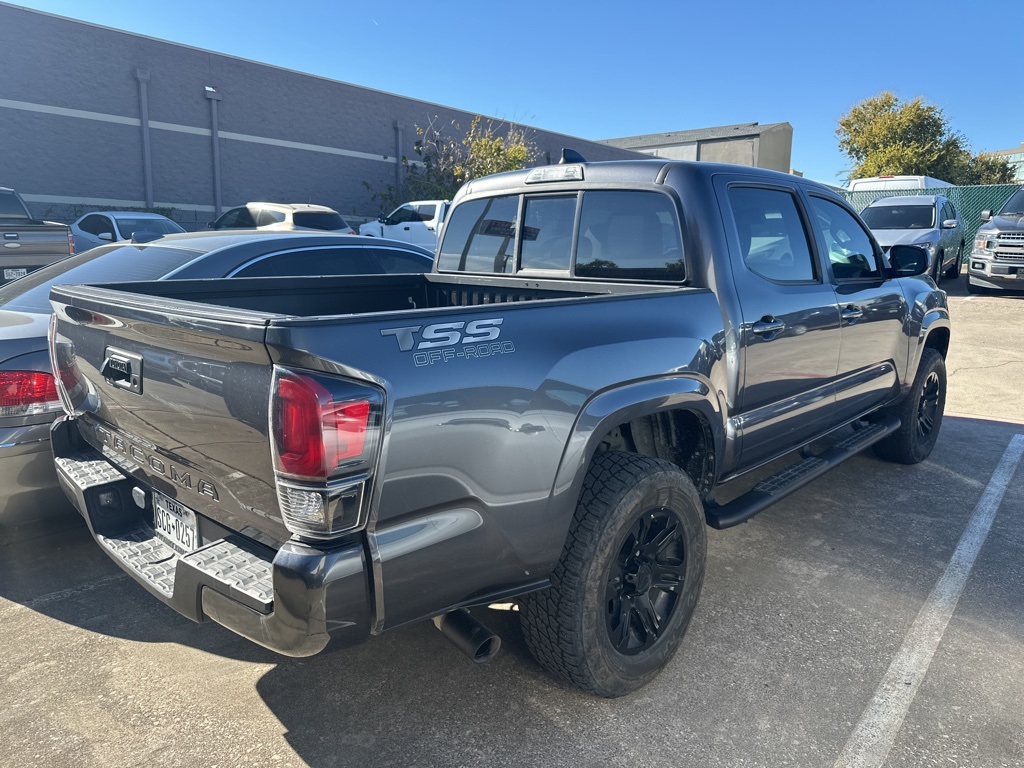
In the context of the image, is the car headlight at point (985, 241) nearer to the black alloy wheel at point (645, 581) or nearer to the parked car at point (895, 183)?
the parked car at point (895, 183)

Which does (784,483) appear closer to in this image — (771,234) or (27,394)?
(771,234)

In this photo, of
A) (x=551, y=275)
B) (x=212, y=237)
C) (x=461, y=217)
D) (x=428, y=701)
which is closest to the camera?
(x=428, y=701)

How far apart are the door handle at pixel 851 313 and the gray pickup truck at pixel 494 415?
3 centimetres

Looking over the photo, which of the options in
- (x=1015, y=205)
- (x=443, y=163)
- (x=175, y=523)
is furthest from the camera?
(x=443, y=163)

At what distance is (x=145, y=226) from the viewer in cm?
1310

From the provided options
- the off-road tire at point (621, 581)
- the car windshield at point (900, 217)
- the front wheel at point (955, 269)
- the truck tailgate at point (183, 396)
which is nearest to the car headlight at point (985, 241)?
the car windshield at point (900, 217)

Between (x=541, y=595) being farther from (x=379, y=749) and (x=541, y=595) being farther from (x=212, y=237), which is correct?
(x=212, y=237)

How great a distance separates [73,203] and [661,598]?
1865 centimetres

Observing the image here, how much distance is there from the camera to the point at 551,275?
12.0 feet

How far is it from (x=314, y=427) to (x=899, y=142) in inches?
1572

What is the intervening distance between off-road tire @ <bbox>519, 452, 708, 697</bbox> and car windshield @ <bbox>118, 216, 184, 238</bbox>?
12319 mm

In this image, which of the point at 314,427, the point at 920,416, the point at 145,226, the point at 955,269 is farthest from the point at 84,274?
the point at 955,269

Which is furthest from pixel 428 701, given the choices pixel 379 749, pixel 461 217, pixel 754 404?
pixel 461 217

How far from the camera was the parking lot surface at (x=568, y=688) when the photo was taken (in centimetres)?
242
